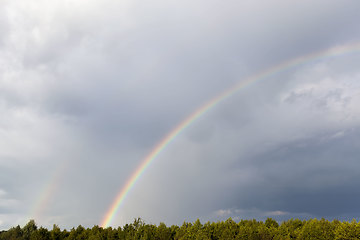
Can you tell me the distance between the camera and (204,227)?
194ft

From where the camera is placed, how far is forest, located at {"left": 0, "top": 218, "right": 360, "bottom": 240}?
4625 cm

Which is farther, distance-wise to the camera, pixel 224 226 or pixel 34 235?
pixel 34 235

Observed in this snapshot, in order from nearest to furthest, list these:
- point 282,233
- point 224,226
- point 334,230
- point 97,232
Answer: point 334,230 → point 282,233 → point 224,226 → point 97,232

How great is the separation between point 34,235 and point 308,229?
2190 inches

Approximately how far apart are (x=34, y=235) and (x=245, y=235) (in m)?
45.3

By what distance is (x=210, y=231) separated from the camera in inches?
2260

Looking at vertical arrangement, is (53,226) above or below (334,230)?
above

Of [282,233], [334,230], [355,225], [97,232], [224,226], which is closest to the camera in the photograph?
[355,225]

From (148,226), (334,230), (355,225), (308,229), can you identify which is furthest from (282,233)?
(148,226)

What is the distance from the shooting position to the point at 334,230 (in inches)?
1815

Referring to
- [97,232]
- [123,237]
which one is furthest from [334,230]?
[97,232]

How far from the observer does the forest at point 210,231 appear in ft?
152

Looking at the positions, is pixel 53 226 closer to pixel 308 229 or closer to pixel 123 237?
pixel 123 237

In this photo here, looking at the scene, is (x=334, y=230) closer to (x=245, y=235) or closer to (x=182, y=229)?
(x=245, y=235)
